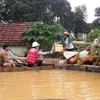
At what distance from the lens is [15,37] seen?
22.3 metres

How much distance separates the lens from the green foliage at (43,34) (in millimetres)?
21406

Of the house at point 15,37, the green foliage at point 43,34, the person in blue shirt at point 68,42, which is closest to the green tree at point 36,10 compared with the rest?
the house at point 15,37

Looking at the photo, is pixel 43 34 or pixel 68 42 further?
pixel 43 34

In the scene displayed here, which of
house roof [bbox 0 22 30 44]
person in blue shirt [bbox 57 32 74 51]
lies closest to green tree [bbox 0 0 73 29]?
house roof [bbox 0 22 30 44]

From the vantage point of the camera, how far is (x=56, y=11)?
3634cm

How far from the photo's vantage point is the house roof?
22188mm

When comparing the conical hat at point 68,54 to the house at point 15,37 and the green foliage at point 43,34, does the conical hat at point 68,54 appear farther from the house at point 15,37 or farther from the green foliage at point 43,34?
the house at point 15,37

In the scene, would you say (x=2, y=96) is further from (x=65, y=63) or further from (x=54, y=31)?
(x=54, y=31)

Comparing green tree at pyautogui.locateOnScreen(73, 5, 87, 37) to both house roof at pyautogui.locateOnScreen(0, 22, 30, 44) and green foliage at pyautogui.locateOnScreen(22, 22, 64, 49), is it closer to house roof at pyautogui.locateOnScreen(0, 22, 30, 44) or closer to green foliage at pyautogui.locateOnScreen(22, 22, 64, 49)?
house roof at pyautogui.locateOnScreen(0, 22, 30, 44)

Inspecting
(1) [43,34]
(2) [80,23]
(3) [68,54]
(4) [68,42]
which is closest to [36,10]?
(1) [43,34]

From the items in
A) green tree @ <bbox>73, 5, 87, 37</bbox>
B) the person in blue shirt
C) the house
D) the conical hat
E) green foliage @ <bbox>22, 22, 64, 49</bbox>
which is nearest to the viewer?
the conical hat

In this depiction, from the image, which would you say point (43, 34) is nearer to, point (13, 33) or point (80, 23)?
point (13, 33)

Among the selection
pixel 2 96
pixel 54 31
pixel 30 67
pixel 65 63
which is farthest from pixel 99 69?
pixel 54 31

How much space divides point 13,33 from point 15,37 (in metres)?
0.61
